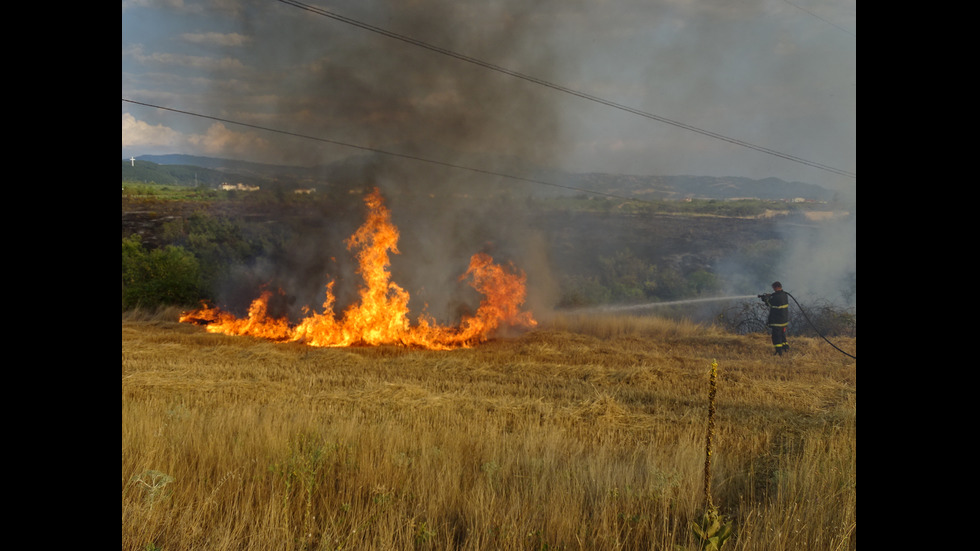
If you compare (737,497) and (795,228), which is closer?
(737,497)

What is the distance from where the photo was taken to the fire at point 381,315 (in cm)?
1812

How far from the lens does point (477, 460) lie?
551 centimetres

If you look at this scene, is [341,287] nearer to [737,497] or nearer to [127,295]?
[127,295]

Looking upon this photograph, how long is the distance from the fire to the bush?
1.85 metres

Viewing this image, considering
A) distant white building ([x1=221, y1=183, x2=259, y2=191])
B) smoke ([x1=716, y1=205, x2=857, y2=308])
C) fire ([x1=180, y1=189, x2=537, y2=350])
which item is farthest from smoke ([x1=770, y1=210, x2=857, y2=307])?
distant white building ([x1=221, y1=183, x2=259, y2=191])

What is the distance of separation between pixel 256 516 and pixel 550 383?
312 inches

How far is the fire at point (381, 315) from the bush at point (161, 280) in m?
1.85

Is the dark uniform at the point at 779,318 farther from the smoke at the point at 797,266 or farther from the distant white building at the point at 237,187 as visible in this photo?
the distant white building at the point at 237,187

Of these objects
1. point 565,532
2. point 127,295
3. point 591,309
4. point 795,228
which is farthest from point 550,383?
point 795,228

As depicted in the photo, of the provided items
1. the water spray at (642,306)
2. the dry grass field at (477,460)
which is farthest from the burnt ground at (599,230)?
the dry grass field at (477,460)

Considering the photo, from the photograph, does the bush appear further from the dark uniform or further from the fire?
the dark uniform

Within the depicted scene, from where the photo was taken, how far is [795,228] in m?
34.4

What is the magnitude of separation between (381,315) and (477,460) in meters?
13.5

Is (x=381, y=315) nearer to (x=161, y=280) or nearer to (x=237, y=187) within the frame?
(x=161, y=280)
